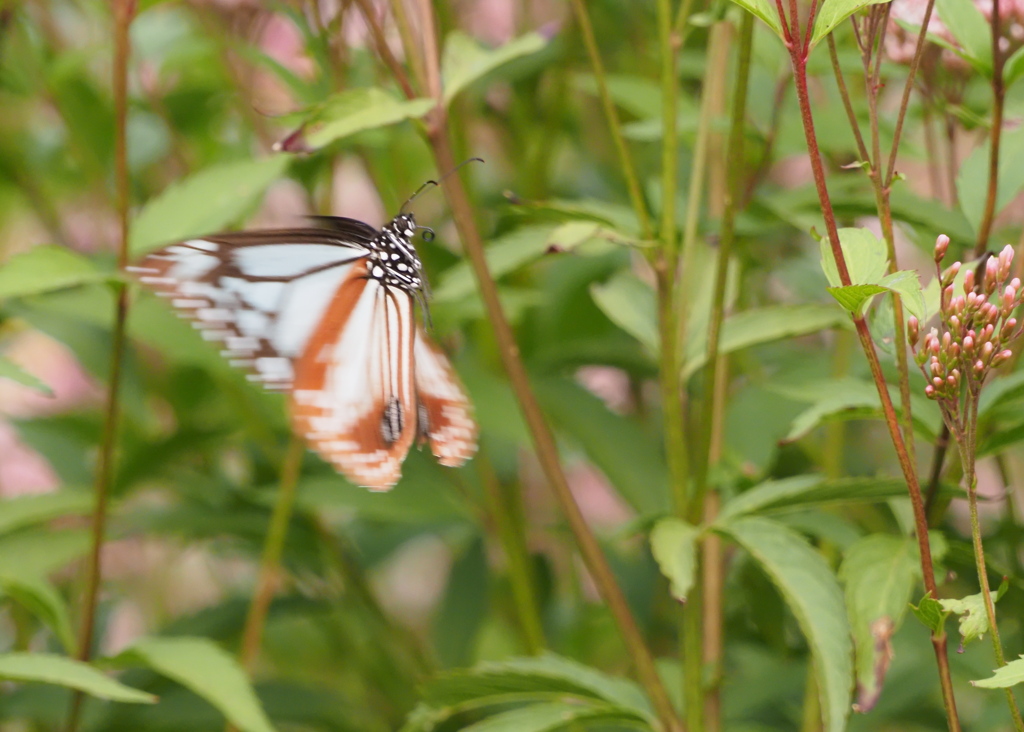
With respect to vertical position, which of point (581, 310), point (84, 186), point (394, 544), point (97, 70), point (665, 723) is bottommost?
point (665, 723)

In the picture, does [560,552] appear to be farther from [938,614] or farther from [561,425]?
[938,614]

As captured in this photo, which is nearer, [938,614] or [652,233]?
[938,614]

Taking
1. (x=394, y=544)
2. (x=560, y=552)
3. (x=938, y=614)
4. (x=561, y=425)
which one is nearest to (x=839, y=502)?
(x=938, y=614)

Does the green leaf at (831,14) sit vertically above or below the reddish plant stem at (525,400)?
above

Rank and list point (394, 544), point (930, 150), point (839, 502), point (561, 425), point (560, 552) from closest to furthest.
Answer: point (839, 502), point (930, 150), point (561, 425), point (394, 544), point (560, 552)

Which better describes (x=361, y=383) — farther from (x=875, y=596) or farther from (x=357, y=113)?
(x=875, y=596)

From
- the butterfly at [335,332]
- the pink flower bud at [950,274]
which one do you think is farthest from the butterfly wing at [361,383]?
the pink flower bud at [950,274]

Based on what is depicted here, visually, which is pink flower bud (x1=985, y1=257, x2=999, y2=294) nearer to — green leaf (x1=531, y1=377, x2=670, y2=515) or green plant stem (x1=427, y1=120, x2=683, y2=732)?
green plant stem (x1=427, y1=120, x2=683, y2=732)

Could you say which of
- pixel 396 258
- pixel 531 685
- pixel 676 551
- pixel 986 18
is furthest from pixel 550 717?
pixel 986 18

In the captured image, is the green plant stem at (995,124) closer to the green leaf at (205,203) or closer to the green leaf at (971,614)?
the green leaf at (971,614)
